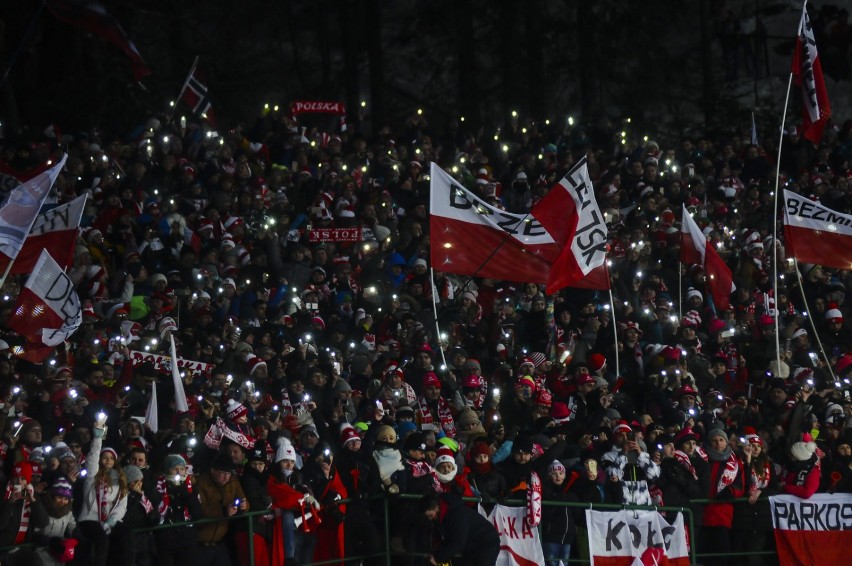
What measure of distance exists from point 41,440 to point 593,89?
2336cm

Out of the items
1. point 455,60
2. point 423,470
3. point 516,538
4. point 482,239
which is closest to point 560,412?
point 482,239

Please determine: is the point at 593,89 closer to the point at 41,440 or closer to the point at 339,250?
the point at 339,250

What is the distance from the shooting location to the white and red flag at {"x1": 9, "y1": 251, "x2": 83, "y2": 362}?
15609 millimetres

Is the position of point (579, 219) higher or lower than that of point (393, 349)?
higher

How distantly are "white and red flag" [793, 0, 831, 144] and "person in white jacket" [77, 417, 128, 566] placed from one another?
10.4 meters

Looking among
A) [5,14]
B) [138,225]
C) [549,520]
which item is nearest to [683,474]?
[549,520]

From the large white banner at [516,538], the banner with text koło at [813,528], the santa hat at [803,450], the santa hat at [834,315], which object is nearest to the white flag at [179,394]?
the large white banner at [516,538]

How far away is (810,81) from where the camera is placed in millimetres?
19828

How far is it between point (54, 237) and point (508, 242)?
4.86m

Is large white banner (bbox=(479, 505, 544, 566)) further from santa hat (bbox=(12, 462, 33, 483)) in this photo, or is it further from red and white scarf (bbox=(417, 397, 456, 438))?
santa hat (bbox=(12, 462, 33, 483))

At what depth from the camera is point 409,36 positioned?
37094mm

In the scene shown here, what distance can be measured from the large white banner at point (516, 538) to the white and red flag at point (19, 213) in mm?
5277

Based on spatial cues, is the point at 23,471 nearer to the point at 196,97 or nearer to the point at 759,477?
the point at 759,477

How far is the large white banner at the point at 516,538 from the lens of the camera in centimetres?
1485
